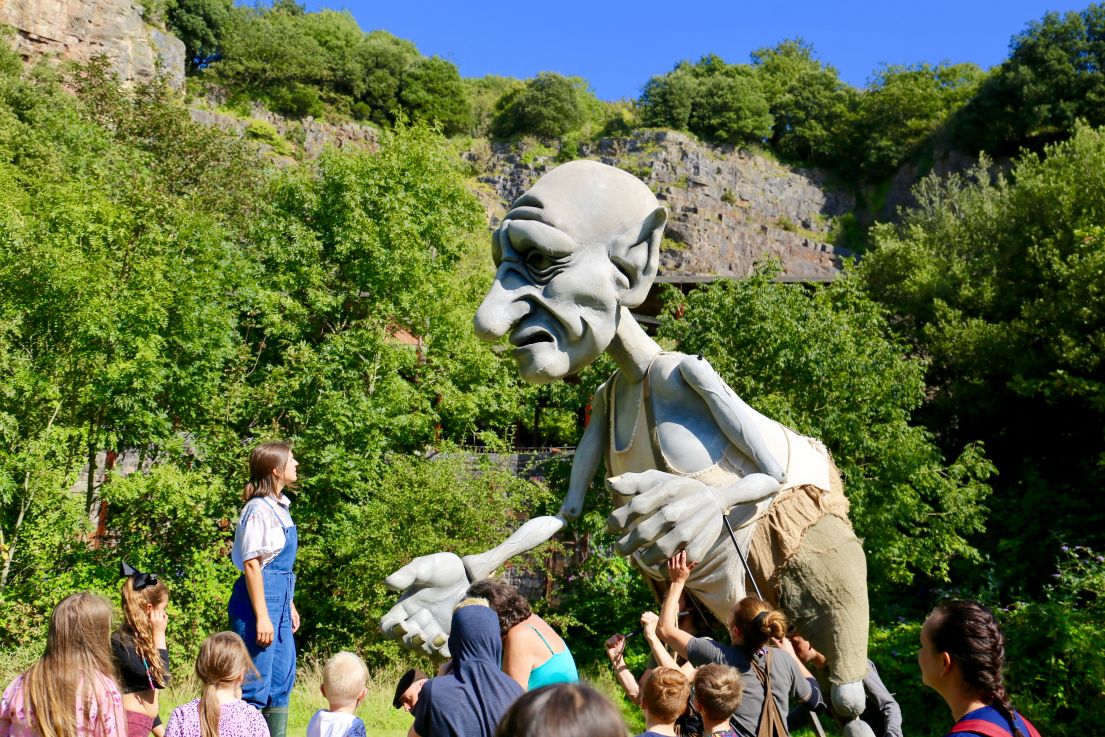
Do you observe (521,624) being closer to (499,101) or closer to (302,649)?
(302,649)

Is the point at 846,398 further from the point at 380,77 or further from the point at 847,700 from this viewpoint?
the point at 380,77

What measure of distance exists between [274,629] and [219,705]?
913 millimetres

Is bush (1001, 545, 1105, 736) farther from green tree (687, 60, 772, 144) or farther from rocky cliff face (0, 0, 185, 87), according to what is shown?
green tree (687, 60, 772, 144)

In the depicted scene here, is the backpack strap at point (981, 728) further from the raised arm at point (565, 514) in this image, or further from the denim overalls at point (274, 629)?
the denim overalls at point (274, 629)

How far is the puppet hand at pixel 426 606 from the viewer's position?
4.01m

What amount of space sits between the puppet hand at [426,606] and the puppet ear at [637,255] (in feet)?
4.43

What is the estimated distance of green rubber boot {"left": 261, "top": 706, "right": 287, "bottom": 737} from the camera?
4605 millimetres

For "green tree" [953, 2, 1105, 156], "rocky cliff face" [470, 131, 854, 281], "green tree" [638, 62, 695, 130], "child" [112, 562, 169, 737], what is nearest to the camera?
"child" [112, 562, 169, 737]

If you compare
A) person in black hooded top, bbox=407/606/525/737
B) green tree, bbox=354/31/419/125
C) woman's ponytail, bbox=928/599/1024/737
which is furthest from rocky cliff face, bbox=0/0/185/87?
woman's ponytail, bbox=928/599/1024/737

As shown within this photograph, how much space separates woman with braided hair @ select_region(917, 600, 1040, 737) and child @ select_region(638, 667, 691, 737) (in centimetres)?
91

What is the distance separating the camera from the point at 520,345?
408 centimetres

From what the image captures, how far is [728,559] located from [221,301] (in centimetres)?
1309

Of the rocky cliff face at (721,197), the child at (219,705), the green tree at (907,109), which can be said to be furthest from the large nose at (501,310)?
the green tree at (907,109)

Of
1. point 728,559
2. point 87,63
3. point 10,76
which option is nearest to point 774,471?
point 728,559
